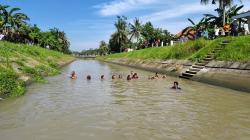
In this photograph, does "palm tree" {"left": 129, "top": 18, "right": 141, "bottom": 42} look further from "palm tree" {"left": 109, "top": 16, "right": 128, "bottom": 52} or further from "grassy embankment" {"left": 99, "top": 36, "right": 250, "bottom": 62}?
"grassy embankment" {"left": 99, "top": 36, "right": 250, "bottom": 62}

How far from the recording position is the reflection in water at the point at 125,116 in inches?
418

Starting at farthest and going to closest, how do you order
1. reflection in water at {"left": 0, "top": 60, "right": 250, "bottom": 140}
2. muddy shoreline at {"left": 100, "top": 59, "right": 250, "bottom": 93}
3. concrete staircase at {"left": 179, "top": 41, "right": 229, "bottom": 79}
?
concrete staircase at {"left": 179, "top": 41, "right": 229, "bottom": 79} < muddy shoreline at {"left": 100, "top": 59, "right": 250, "bottom": 93} < reflection in water at {"left": 0, "top": 60, "right": 250, "bottom": 140}

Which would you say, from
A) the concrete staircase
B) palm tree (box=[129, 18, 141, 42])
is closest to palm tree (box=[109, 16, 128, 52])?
palm tree (box=[129, 18, 141, 42])

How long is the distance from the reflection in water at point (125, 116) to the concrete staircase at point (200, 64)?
33.4 feet

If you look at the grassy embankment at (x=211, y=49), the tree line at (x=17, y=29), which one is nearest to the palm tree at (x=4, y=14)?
the tree line at (x=17, y=29)

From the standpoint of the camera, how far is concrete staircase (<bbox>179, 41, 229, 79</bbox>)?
98.1ft

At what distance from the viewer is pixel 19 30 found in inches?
3255

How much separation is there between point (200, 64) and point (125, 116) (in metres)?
18.5

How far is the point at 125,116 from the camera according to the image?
43.9 ft

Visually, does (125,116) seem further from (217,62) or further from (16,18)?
(16,18)

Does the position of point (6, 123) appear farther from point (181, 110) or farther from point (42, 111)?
point (181, 110)

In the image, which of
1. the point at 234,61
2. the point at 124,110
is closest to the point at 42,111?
the point at 124,110

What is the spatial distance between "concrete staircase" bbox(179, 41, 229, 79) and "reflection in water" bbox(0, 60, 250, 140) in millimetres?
10169

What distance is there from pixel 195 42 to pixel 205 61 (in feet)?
24.2
